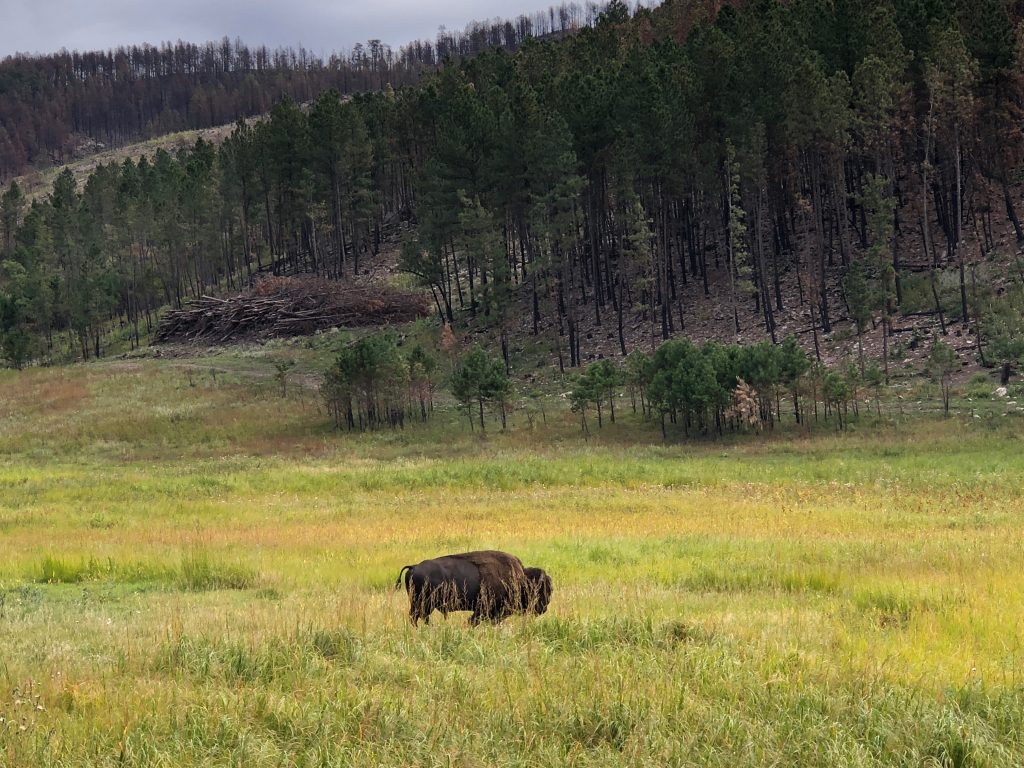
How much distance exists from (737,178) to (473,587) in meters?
50.2

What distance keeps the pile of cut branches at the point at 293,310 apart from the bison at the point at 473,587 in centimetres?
6957

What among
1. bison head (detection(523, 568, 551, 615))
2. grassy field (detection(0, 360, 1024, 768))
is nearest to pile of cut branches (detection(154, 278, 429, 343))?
grassy field (detection(0, 360, 1024, 768))

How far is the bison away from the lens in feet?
31.4

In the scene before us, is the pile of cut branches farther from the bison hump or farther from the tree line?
the bison hump

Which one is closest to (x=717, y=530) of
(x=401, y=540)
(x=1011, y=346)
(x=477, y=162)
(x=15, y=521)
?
(x=401, y=540)

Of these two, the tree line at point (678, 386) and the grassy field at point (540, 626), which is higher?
the tree line at point (678, 386)

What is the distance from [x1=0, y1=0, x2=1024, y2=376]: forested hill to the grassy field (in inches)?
1045

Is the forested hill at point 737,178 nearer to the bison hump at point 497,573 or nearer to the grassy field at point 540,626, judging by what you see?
the grassy field at point 540,626

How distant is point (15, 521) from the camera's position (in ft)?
83.3

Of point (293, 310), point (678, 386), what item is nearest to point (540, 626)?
→ point (678, 386)

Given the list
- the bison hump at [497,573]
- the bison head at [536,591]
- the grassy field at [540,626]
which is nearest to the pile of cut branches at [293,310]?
the grassy field at [540,626]

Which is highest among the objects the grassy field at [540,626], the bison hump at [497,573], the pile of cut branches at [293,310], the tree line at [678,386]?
the pile of cut branches at [293,310]

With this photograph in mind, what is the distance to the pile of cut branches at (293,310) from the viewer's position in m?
79.2

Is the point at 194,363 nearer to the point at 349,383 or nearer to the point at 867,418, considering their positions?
the point at 349,383
